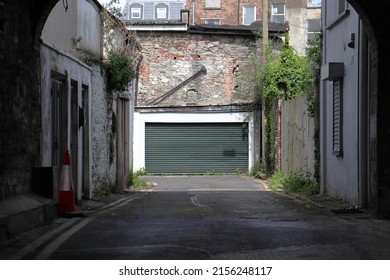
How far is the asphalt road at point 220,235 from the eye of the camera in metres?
Answer: 7.21

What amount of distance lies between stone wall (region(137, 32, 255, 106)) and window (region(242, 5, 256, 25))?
19.3 metres

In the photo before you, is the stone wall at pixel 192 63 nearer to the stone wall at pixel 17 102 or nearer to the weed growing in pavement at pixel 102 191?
the weed growing in pavement at pixel 102 191

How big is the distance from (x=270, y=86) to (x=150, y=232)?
19857 mm

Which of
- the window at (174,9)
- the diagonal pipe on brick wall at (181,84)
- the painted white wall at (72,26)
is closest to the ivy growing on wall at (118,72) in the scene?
the painted white wall at (72,26)

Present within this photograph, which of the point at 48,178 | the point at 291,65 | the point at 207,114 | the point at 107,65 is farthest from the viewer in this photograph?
the point at 207,114

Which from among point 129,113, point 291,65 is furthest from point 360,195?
point 291,65

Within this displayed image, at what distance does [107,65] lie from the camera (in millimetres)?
18781

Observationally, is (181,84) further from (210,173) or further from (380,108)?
(380,108)

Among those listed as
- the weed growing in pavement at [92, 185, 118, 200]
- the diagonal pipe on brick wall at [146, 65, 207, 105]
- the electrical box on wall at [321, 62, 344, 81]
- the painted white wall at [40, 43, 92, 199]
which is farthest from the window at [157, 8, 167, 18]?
the painted white wall at [40, 43, 92, 199]

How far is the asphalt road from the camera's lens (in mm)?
7207

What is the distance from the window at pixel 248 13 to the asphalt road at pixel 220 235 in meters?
42.8

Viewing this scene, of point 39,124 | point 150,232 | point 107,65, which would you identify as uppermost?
point 107,65

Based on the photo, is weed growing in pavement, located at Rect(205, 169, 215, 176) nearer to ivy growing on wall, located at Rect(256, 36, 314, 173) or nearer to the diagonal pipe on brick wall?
ivy growing on wall, located at Rect(256, 36, 314, 173)

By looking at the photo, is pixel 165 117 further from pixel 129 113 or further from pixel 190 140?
pixel 129 113
